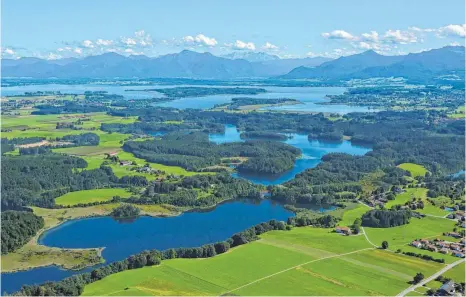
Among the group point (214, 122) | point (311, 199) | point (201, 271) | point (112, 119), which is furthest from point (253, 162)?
point (112, 119)

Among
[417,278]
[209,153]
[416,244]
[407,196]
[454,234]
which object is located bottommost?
[417,278]

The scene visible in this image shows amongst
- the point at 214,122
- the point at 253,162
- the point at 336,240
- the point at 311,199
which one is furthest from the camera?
the point at 214,122

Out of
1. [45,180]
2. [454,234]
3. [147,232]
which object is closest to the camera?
[454,234]

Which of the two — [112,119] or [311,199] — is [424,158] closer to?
[311,199]

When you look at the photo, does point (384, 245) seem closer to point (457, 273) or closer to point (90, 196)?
point (457, 273)

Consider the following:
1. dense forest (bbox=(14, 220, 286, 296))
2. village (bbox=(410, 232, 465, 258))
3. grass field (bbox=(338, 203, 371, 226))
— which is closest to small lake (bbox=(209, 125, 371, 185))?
grass field (bbox=(338, 203, 371, 226))

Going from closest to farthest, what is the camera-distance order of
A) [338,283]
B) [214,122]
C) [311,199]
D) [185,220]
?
1. [338,283]
2. [185,220]
3. [311,199]
4. [214,122]

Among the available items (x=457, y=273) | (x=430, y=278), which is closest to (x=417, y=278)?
(x=430, y=278)
